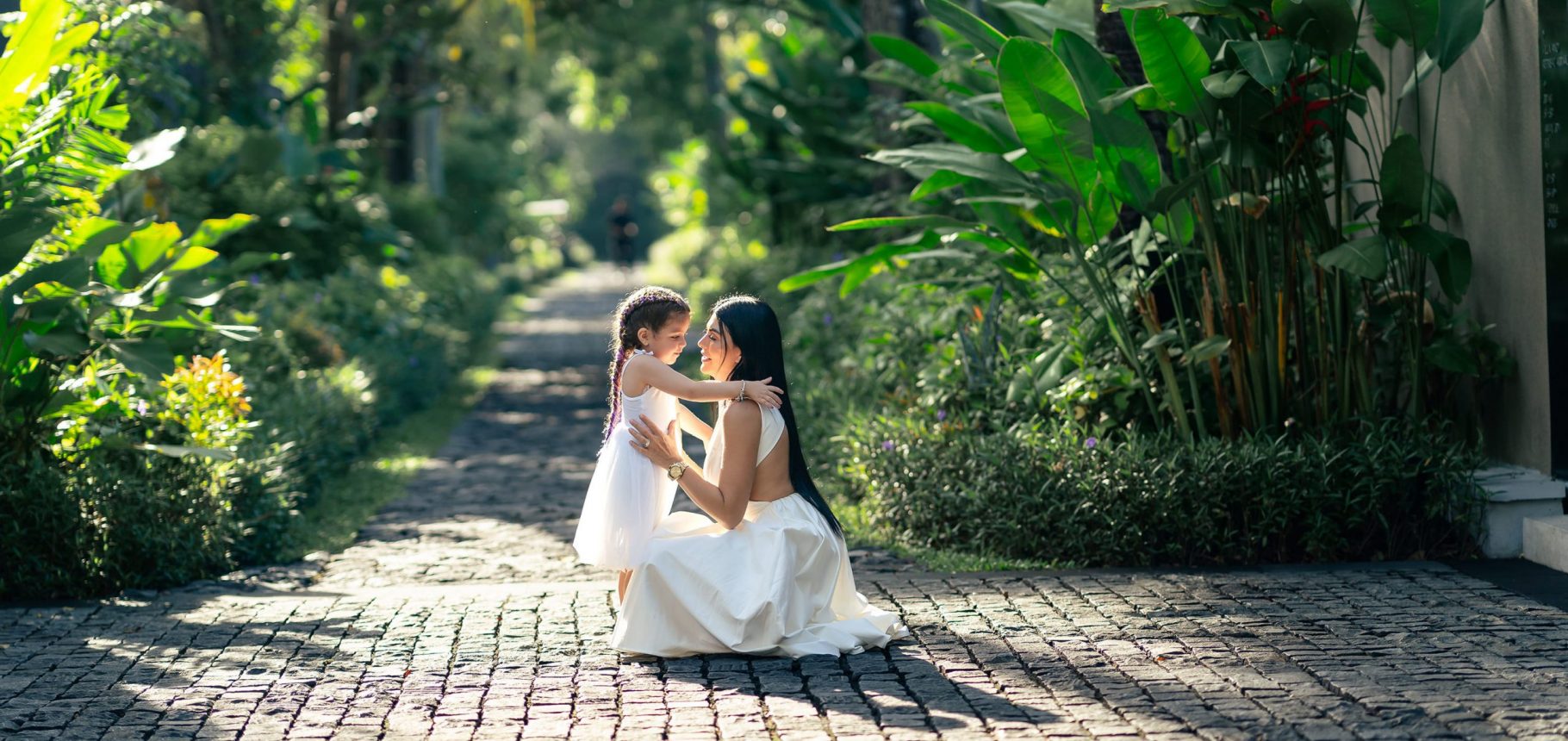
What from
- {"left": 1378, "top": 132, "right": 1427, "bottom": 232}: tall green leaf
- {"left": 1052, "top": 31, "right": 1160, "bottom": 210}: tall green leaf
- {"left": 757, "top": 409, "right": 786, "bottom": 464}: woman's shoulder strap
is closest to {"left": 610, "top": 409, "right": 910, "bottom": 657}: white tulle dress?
{"left": 757, "top": 409, "right": 786, "bottom": 464}: woman's shoulder strap

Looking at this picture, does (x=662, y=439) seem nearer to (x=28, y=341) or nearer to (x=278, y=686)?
(x=278, y=686)

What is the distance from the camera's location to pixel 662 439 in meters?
5.32

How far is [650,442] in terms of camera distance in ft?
17.4

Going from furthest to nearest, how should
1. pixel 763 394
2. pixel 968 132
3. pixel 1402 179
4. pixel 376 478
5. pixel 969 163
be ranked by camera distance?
pixel 376 478, pixel 968 132, pixel 969 163, pixel 1402 179, pixel 763 394

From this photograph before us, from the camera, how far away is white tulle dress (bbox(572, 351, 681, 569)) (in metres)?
5.26

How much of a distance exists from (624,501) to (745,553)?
0.43 meters

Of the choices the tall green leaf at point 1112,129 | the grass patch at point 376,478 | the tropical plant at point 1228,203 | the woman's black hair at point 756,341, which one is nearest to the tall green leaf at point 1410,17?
the tropical plant at point 1228,203

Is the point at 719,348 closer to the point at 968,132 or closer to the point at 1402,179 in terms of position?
the point at 968,132

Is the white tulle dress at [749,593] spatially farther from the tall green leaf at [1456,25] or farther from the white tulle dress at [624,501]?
the tall green leaf at [1456,25]

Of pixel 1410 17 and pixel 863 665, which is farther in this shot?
pixel 1410 17

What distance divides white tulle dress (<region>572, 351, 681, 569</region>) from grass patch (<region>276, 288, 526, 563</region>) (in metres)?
3.01

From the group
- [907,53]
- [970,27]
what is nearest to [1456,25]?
[970,27]

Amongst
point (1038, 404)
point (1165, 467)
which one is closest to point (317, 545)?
point (1038, 404)

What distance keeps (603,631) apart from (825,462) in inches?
159
